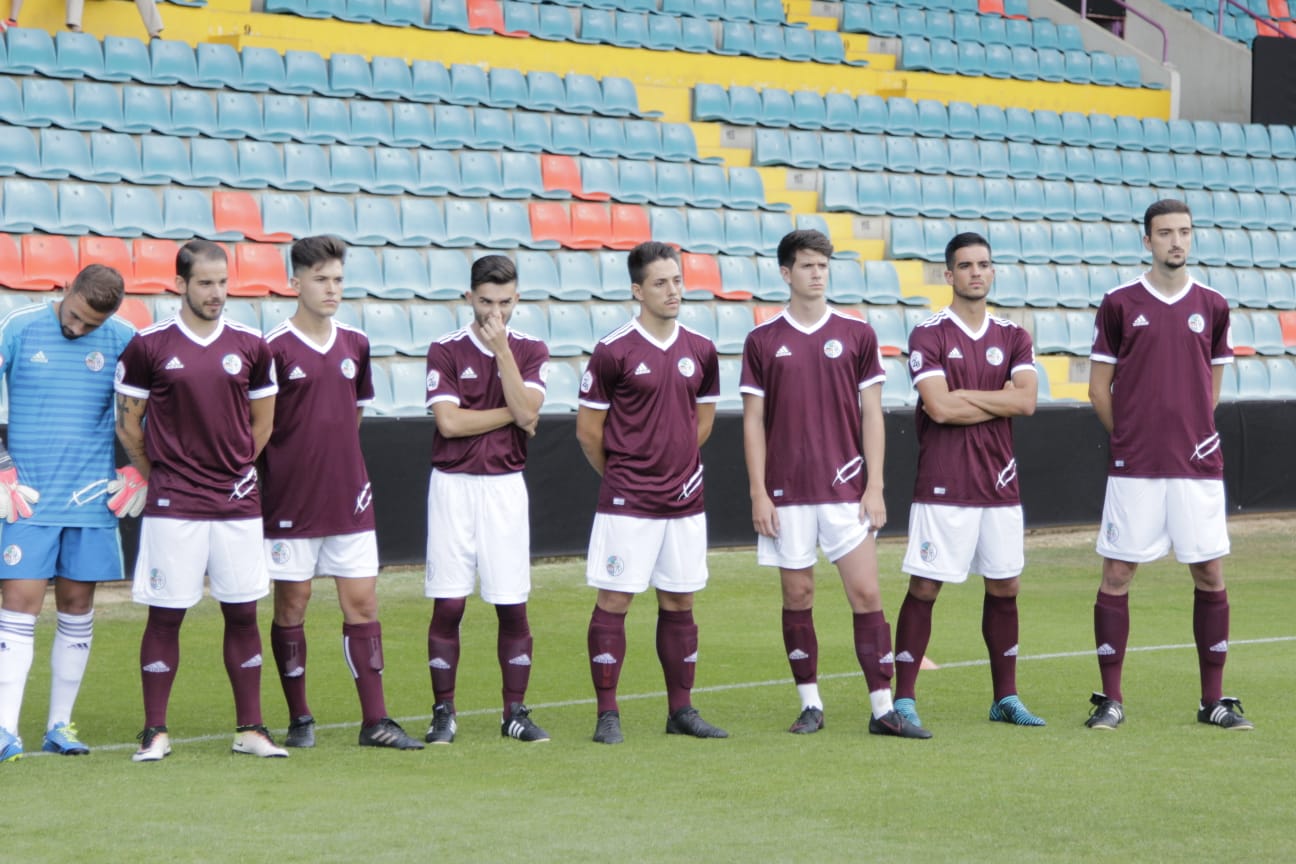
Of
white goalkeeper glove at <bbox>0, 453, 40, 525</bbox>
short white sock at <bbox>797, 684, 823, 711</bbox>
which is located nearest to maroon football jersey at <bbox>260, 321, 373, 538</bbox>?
white goalkeeper glove at <bbox>0, 453, 40, 525</bbox>

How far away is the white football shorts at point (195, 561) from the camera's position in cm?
606

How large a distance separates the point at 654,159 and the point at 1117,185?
5316 millimetres

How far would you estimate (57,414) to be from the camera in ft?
20.4

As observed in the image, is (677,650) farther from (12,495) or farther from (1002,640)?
(12,495)

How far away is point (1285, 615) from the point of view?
33.0ft

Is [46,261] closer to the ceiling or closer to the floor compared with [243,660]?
closer to the ceiling

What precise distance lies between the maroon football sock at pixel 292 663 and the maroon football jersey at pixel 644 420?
1275 mm

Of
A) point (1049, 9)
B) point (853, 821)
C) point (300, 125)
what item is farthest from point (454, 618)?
point (1049, 9)

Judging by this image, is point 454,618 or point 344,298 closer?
point 454,618

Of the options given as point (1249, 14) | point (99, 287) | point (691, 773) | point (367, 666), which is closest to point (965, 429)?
point (691, 773)

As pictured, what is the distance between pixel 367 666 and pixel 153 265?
6.66m

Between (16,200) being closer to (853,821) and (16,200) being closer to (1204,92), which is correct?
(853,821)

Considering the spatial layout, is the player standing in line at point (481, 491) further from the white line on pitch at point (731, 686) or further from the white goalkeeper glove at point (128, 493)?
the white goalkeeper glove at point (128, 493)

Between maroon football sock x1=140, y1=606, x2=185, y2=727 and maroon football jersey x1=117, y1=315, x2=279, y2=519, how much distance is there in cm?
38
